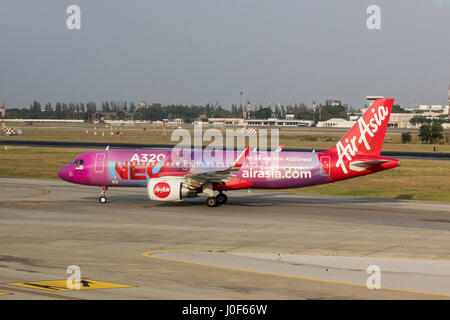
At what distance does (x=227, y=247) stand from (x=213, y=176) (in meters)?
14.1

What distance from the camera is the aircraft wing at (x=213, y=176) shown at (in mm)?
43469

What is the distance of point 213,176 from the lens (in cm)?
4416

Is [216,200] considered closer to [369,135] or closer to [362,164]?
[362,164]

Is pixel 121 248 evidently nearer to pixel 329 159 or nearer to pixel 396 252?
pixel 396 252

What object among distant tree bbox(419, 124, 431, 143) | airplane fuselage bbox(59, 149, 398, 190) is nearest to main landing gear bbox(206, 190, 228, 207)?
airplane fuselage bbox(59, 149, 398, 190)

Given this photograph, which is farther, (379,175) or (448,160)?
(448,160)

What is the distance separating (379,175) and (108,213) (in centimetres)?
3578

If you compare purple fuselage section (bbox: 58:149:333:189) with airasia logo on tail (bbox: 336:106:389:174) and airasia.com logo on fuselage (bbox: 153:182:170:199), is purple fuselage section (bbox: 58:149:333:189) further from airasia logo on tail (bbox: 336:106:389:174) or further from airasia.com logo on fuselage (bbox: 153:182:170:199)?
airasia.com logo on fuselage (bbox: 153:182:170:199)

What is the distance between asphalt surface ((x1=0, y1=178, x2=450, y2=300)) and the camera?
21.8 metres

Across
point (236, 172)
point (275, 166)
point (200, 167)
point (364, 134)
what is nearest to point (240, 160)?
point (236, 172)

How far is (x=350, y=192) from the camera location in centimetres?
5616

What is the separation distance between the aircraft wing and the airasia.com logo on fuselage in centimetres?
167
